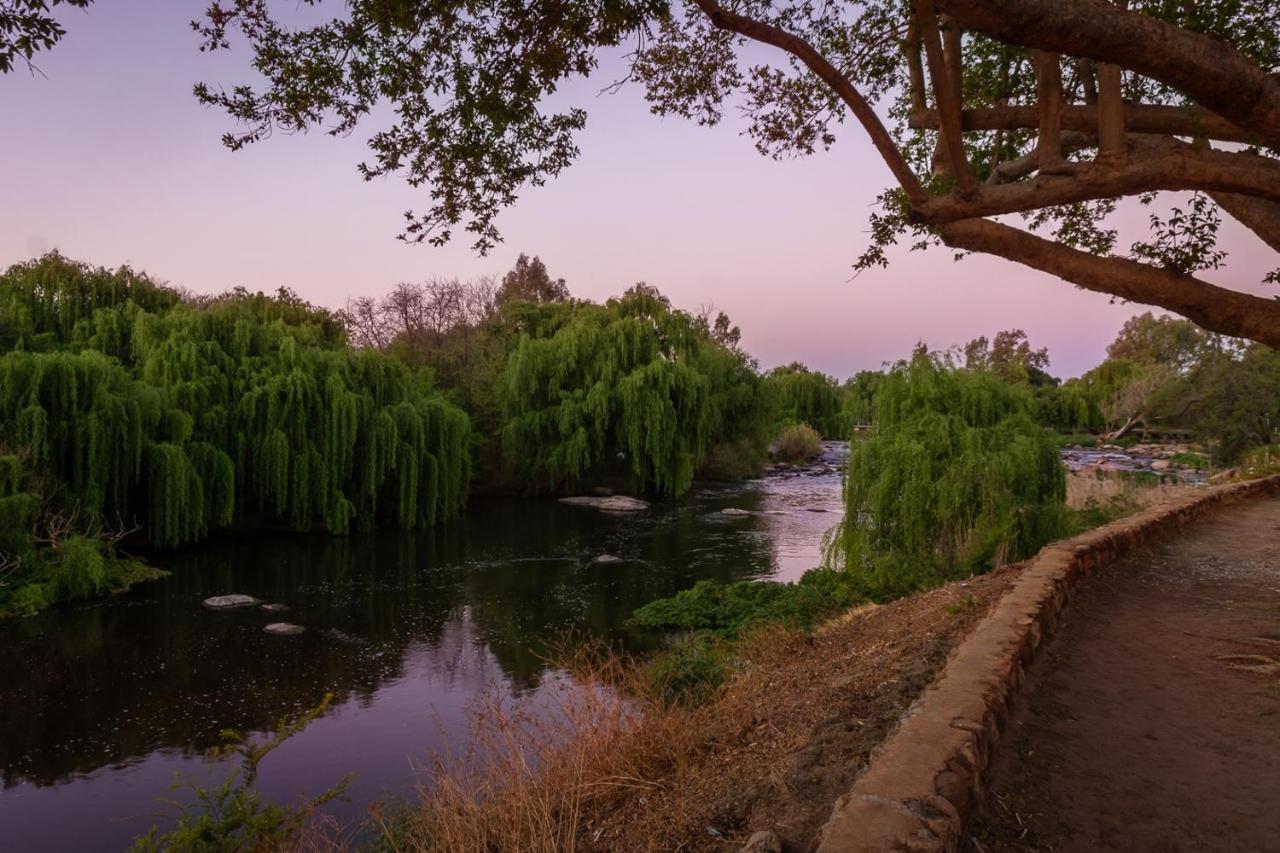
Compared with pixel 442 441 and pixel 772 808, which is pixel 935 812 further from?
pixel 442 441

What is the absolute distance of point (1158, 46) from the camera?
3.74 m

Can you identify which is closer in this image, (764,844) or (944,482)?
(764,844)

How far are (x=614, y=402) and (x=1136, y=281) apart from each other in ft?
78.9

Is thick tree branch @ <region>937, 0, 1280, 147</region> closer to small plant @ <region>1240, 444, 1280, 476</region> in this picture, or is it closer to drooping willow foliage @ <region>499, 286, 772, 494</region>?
small plant @ <region>1240, 444, 1280, 476</region>

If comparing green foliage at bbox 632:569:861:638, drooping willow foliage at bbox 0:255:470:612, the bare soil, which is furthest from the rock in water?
the bare soil

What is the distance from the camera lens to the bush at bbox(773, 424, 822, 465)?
44188 mm

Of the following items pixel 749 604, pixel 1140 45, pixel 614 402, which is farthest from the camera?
pixel 614 402

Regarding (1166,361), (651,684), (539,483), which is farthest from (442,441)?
(1166,361)

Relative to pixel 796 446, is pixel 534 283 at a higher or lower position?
higher

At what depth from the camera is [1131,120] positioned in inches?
220

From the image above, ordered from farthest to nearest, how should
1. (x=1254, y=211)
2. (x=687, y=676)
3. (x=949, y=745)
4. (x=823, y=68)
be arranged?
(x=687, y=676)
(x=1254, y=211)
(x=823, y=68)
(x=949, y=745)

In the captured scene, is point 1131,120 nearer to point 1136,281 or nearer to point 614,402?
point 1136,281

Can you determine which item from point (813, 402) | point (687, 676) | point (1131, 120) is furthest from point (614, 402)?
point (813, 402)

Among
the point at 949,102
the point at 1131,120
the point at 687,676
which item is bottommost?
the point at 687,676
